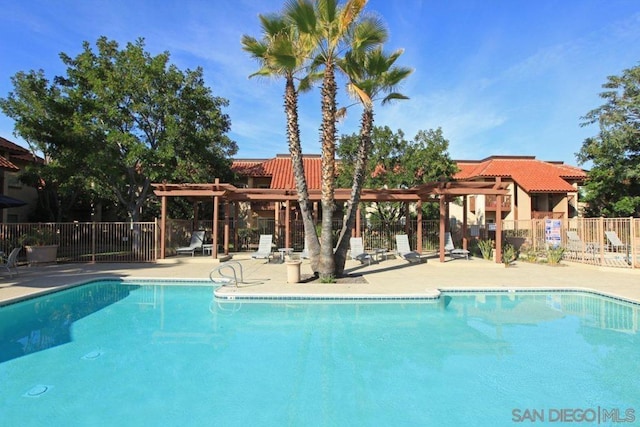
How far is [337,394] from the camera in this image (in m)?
4.82

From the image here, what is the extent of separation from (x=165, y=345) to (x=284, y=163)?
25.3 m

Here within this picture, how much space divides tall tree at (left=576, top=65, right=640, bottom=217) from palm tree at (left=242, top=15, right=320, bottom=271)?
74.9 feet

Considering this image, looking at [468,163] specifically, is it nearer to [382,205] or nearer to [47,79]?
[382,205]

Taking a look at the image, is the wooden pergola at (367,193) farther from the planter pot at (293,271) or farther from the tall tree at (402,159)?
the planter pot at (293,271)

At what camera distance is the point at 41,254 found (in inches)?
599

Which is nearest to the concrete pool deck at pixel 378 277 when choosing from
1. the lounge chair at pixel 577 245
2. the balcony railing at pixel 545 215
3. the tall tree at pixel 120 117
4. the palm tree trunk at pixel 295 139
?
the lounge chair at pixel 577 245

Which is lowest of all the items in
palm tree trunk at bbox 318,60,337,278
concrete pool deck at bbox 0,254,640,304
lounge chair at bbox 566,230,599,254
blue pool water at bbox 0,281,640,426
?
blue pool water at bbox 0,281,640,426

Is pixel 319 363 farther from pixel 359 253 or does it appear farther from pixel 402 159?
pixel 402 159

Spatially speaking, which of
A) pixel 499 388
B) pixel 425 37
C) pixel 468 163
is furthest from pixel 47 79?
pixel 468 163

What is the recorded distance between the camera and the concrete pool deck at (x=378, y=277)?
9.86 m

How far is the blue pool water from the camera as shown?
14.4 feet

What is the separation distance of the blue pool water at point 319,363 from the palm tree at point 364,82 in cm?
291

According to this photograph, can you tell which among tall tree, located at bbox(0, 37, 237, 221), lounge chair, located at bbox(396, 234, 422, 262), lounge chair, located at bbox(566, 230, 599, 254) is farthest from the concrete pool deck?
tall tree, located at bbox(0, 37, 237, 221)

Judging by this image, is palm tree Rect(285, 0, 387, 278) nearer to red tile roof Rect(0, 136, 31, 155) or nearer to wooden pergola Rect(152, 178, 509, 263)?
wooden pergola Rect(152, 178, 509, 263)
